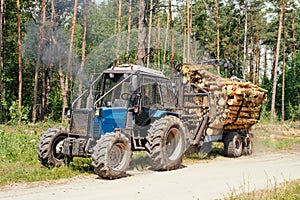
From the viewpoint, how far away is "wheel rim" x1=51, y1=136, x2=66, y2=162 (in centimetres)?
1155

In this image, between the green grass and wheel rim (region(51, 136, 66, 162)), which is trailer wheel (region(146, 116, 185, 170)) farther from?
wheel rim (region(51, 136, 66, 162))

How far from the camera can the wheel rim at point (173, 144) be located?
1245 cm

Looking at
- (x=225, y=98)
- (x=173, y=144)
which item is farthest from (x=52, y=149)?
(x=225, y=98)

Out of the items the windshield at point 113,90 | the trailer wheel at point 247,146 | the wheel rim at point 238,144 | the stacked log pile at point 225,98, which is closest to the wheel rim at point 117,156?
A: the windshield at point 113,90

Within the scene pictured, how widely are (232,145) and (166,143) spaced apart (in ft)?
14.6

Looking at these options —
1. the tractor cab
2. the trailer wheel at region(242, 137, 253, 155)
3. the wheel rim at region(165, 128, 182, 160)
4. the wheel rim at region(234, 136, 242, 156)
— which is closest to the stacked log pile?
the wheel rim at region(234, 136, 242, 156)

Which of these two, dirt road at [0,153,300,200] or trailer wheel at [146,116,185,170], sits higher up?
trailer wheel at [146,116,185,170]

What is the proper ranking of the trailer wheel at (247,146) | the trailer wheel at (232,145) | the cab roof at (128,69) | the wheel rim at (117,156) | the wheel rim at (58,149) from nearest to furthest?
1. the wheel rim at (117,156)
2. the wheel rim at (58,149)
3. the cab roof at (128,69)
4. the trailer wheel at (232,145)
5. the trailer wheel at (247,146)

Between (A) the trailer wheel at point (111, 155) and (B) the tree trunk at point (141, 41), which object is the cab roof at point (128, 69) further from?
(B) the tree trunk at point (141, 41)

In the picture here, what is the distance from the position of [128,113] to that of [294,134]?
17.4 meters

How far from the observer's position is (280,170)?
12.9m

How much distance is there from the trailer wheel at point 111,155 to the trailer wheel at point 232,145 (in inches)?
243

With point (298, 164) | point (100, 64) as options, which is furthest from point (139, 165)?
point (100, 64)

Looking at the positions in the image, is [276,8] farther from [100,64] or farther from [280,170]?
[280,170]
